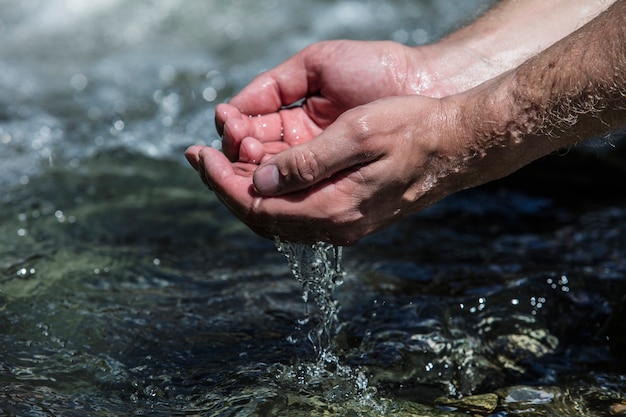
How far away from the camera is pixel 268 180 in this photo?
245cm

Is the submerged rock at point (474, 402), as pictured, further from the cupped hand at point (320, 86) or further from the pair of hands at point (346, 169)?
the cupped hand at point (320, 86)

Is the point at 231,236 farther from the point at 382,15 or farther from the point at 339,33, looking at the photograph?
the point at 382,15

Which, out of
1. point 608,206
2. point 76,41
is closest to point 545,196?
point 608,206

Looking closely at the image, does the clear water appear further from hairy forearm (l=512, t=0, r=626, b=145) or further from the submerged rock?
hairy forearm (l=512, t=0, r=626, b=145)

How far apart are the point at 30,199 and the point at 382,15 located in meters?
4.41

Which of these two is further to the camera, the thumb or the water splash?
the water splash

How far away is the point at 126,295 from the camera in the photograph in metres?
3.41

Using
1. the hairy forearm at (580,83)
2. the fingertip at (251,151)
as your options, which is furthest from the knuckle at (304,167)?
the hairy forearm at (580,83)

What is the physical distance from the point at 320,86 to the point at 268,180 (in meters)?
0.84

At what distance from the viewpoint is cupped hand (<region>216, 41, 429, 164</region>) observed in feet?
10.1

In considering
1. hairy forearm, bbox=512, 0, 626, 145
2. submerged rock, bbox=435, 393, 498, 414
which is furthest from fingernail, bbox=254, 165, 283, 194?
submerged rock, bbox=435, 393, 498, 414

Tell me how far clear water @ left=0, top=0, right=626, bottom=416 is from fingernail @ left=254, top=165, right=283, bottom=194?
0.68 metres

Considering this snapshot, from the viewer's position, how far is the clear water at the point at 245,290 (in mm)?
2740

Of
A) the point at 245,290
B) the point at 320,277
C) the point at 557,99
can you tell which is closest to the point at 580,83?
the point at 557,99
